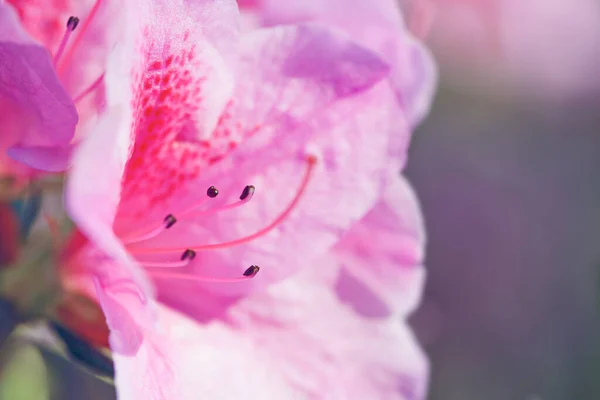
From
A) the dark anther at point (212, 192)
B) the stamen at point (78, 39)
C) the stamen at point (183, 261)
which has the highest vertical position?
the stamen at point (78, 39)

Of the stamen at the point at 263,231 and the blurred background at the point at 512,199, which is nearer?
the stamen at the point at 263,231

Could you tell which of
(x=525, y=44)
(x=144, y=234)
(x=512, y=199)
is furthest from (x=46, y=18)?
(x=525, y=44)

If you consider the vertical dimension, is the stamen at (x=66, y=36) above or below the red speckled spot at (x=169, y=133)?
above

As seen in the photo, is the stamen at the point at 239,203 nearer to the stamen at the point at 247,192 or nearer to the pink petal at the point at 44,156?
the stamen at the point at 247,192

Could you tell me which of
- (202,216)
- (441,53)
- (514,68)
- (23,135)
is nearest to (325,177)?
(202,216)

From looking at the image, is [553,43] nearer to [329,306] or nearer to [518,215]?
[518,215]

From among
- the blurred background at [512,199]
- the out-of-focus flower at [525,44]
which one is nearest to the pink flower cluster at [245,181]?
the blurred background at [512,199]

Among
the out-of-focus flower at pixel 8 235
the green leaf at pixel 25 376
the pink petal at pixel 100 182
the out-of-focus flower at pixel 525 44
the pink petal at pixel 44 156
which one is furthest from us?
the out-of-focus flower at pixel 525 44

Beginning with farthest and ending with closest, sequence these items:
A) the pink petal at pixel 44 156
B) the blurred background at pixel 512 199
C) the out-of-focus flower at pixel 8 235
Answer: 1. the blurred background at pixel 512 199
2. the out-of-focus flower at pixel 8 235
3. the pink petal at pixel 44 156
